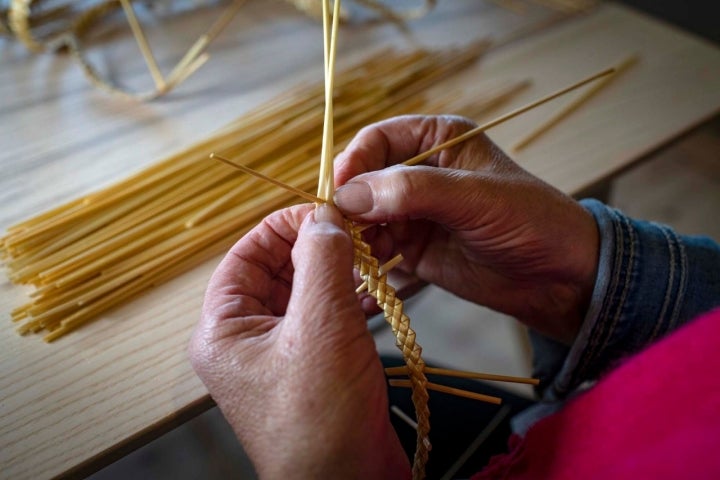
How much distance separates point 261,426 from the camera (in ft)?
1.78

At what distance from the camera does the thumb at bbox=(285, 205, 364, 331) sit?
1.76 ft

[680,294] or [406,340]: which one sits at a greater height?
[406,340]

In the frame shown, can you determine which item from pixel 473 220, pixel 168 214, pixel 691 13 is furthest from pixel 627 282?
pixel 691 13

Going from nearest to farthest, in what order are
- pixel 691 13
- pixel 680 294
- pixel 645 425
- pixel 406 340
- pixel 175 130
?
1. pixel 645 425
2. pixel 406 340
3. pixel 680 294
4. pixel 175 130
5. pixel 691 13

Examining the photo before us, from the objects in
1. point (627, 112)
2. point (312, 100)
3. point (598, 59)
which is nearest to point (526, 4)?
point (598, 59)

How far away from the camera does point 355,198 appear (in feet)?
2.16

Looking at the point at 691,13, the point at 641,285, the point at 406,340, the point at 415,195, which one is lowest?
the point at 691,13

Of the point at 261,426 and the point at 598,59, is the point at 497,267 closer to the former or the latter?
the point at 261,426

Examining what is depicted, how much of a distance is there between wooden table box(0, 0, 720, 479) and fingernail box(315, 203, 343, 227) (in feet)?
0.75

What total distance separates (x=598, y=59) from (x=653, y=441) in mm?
884

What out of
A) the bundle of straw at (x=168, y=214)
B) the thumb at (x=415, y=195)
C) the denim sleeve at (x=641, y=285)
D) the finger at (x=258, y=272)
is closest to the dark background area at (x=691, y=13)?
the bundle of straw at (x=168, y=214)

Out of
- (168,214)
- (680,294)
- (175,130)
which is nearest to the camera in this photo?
(680,294)

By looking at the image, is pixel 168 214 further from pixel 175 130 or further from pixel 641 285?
pixel 641 285

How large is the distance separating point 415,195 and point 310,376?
0.22 m
